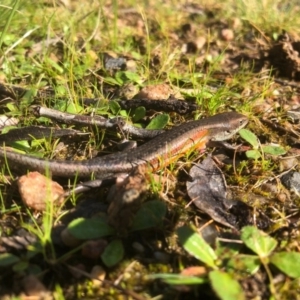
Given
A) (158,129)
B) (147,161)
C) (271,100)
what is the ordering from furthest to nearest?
(271,100) < (158,129) < (147,161)

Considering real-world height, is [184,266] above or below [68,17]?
below

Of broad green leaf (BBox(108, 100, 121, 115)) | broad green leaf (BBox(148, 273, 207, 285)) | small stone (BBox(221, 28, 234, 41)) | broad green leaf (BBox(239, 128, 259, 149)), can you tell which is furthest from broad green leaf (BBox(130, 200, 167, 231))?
small stone (BBox(221, 28, 234, 41))

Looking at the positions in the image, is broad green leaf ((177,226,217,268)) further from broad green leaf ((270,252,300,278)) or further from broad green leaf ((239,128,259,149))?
broad green leaf ((239,128,259,149))

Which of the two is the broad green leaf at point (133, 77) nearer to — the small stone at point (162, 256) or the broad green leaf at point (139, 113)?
the broad green leaf at point (139, 113)

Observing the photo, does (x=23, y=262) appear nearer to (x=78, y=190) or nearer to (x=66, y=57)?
(x=78, y=190)

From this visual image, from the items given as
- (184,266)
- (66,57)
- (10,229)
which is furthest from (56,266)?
(66,57)

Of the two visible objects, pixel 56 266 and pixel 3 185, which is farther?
pixel 3 185

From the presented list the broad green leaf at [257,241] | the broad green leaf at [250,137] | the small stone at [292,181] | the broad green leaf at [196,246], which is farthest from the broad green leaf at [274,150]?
the broad green leaf at [196,246]

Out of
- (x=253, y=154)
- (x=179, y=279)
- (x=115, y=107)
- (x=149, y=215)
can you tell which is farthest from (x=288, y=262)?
(x=115, y=107)
